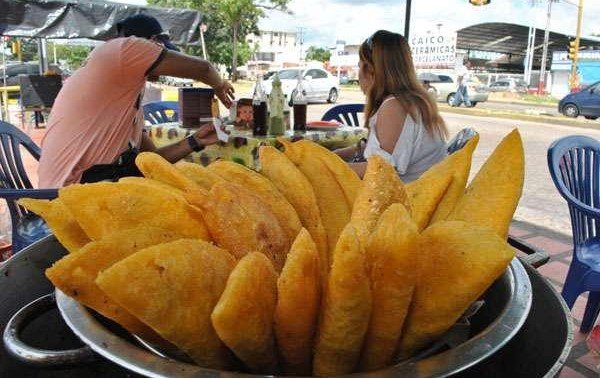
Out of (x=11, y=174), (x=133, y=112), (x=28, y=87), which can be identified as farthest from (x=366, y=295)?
(x=28, y=87)

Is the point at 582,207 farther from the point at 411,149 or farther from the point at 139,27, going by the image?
the point at 139,27

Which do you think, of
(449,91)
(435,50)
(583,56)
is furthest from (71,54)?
(583,56)

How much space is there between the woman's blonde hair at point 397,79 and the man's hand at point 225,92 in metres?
0.89

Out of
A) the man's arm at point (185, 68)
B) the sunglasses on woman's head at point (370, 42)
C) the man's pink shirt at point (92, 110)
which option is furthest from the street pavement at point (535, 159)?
the man's pink shirt at point (92, 110)

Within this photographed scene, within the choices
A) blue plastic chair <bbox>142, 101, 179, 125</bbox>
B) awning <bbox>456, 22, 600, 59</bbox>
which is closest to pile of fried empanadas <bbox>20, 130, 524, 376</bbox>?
blue plastic chair <bbox>142, 101, 179, 125</bbox>

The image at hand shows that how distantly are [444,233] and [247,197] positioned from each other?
0.25 m

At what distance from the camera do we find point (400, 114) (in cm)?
280

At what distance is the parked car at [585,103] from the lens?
17.1 metres

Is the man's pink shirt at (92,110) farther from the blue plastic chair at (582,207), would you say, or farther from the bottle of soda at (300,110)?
the blue plastic chair at (582,207)

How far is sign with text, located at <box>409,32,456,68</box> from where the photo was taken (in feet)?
109

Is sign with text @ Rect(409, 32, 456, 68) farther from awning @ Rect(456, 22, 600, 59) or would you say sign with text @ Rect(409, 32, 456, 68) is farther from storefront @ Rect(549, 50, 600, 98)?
awning @ Rect(456, 22, 600, 59)

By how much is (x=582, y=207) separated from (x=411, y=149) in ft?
2.91

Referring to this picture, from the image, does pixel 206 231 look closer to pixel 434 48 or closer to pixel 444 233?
pixel 444 233

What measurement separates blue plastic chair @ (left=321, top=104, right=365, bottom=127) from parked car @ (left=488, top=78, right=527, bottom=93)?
30587mm
